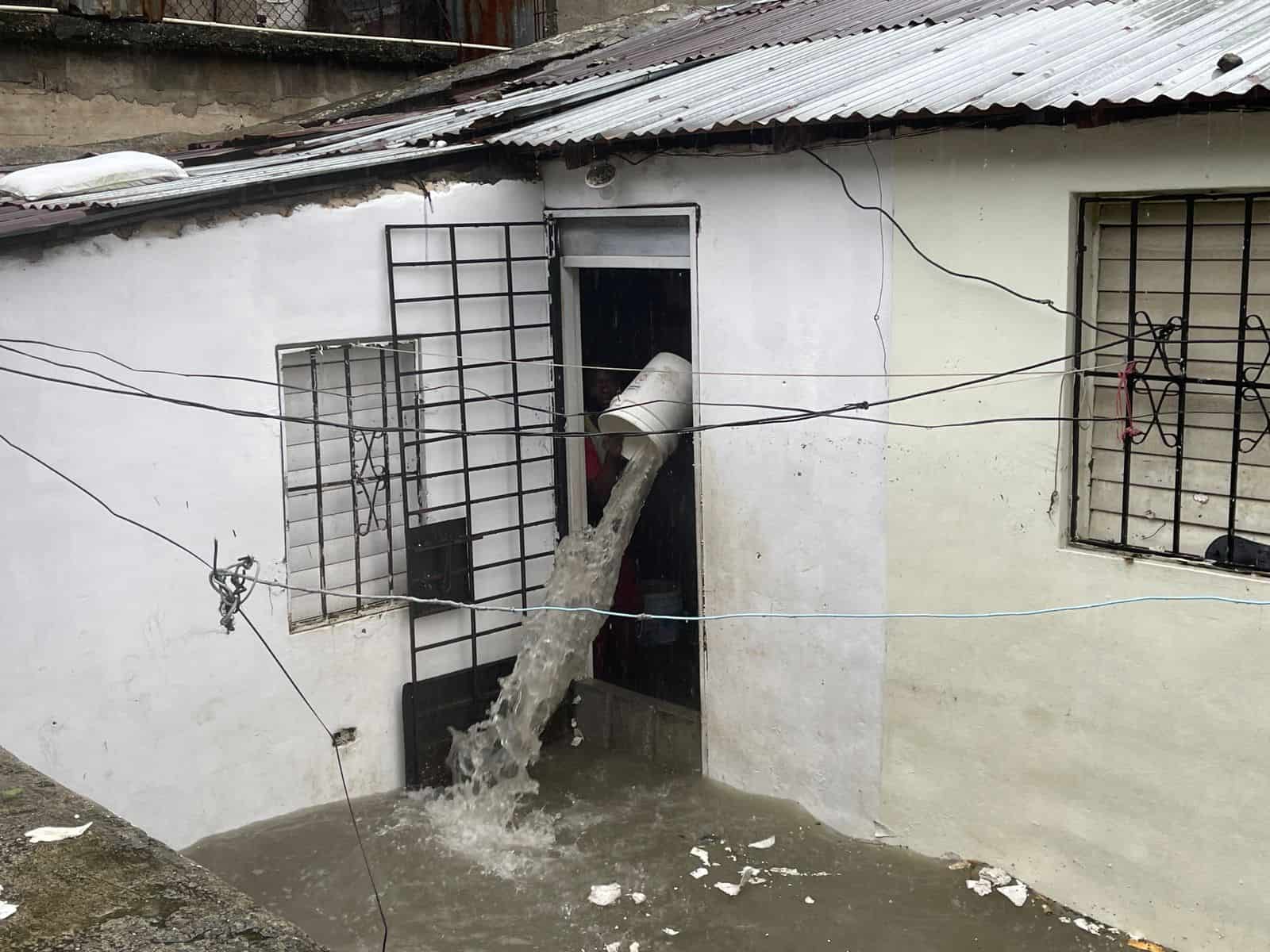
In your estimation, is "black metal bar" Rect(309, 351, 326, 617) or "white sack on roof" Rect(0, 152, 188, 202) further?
"black metal bar" Rect(309, 351, 326, 617)

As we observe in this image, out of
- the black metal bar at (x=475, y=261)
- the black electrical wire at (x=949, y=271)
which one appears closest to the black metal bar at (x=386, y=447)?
the black metal bar at (x=475, y=261)

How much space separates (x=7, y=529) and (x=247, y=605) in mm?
1279

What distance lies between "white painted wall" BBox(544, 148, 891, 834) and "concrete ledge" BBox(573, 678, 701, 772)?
0.22 m

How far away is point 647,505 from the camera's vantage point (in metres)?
9.70

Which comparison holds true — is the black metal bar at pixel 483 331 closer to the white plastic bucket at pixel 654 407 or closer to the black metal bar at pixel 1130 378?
the white plastic bucket at pixel 654 407

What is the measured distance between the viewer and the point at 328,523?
24.2ft

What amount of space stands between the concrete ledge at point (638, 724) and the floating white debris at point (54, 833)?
461cm

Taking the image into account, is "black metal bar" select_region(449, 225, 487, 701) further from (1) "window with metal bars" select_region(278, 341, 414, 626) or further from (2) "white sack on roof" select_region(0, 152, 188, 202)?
(2) "white sack on roof" select_region(0, 152, 188, 202)

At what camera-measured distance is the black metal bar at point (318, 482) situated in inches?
282

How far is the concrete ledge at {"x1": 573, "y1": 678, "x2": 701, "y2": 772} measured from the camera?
7.76 meters

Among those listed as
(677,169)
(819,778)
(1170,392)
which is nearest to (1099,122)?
(1170,392)

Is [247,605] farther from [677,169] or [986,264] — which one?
[986,264]

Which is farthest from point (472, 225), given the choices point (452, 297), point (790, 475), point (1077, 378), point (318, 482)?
point (1077, 378)

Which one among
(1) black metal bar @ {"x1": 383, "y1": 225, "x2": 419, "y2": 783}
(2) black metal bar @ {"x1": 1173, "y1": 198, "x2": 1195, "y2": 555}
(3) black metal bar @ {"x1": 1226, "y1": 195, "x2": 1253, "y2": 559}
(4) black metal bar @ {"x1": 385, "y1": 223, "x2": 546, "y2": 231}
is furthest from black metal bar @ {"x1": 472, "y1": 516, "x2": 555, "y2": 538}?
(3) black metal bar @ {"x1": 1226, "y1": 195, "x2": 1253, "y2": 559}
